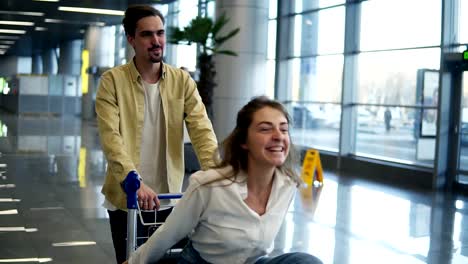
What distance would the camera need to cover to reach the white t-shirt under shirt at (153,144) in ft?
10.2

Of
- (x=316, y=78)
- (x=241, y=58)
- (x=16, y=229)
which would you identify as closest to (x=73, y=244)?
(x=16, y=229)

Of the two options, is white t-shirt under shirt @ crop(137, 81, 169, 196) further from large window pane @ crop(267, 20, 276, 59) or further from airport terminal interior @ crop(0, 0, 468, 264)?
large window pane @ crop(267, 20, 276, 59)

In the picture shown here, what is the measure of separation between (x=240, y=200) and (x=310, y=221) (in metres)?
5.92

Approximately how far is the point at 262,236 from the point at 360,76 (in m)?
14.0

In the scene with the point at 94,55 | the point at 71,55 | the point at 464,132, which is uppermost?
the point at 71,55

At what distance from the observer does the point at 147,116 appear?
312cm

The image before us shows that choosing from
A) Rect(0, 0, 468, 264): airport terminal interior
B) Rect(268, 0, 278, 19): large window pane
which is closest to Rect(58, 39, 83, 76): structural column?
Rect(0, 0, 468, 264): airport terminal interior

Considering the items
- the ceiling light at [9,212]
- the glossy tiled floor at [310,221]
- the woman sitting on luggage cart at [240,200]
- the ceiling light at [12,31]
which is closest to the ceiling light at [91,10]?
the ceiling light at [12,31]

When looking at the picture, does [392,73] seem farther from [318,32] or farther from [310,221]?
[310,221]

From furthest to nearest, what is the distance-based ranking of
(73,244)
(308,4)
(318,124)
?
1. (318,124)
2. (308,4)
3. (73,244)

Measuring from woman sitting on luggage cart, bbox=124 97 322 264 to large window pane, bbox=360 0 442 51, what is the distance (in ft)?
38.0

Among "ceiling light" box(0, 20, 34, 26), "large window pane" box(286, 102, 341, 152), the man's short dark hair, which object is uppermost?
"ceiling light" box(0, 20, 34, 26)

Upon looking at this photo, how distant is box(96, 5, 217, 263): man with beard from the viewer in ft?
9.82

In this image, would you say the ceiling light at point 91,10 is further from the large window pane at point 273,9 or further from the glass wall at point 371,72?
the glass wall at point 371,72
